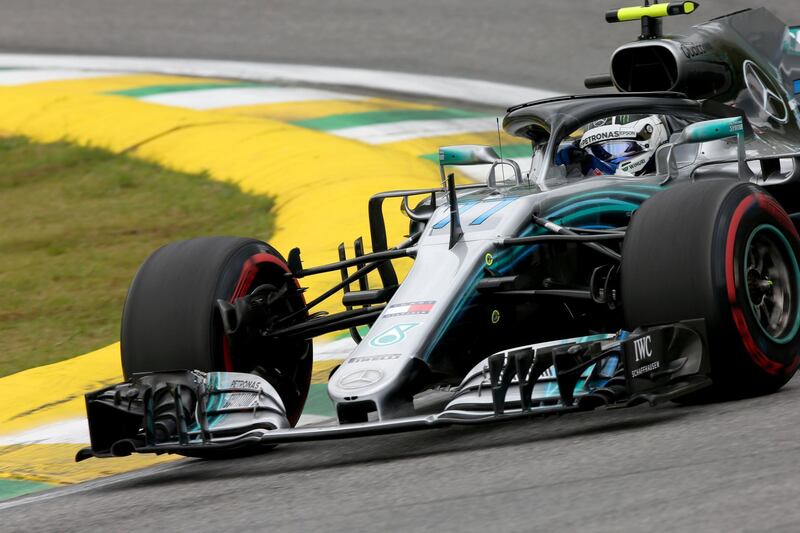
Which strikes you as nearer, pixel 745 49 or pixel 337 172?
pixel 745 49

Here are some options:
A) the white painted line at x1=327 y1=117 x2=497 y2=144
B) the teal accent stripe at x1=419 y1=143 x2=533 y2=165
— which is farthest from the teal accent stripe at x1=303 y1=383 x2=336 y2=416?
the white painted line at x1=327 y1=117 x2=497 y2=144

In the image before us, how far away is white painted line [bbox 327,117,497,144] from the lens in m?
12.9

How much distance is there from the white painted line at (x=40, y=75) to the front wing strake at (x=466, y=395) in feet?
32.0

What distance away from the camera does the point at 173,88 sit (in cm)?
1459

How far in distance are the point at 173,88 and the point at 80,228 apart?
347 centimetres

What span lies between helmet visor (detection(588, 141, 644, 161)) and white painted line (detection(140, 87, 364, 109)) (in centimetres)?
729

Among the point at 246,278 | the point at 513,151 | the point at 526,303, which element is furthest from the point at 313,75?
the point at 526,303

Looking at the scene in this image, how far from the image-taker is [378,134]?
13031 millimetres

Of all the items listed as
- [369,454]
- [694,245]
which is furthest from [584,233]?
[369,454]

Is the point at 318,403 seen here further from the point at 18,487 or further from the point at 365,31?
the point at 365,31

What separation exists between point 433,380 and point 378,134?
7.60 metres

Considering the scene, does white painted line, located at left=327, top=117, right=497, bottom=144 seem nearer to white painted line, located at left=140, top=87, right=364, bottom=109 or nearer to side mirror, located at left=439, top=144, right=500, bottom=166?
white painted line, located at left=140, top=87, right=364, bottom=109

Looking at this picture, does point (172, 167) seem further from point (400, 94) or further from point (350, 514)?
point (350, 514)

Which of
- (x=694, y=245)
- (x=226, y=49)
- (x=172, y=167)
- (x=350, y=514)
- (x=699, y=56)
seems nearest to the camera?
(x=350, y=514)
